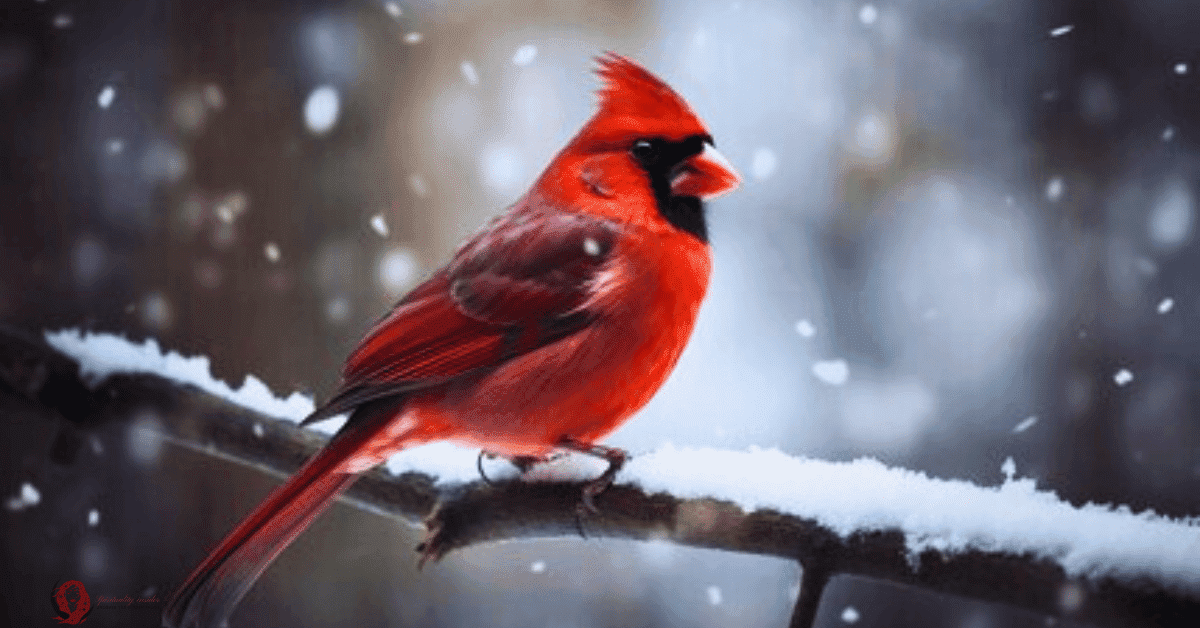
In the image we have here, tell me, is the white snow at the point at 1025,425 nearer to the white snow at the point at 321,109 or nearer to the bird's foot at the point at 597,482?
the bird's foot at the point at 597,482

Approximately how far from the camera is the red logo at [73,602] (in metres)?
1.92

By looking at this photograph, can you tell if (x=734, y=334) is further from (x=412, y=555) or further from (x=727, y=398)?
(x=412, y=555)

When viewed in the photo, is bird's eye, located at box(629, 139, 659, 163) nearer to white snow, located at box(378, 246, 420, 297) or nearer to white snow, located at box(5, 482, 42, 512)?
white snow, located at box(378, 246, 420, 297)

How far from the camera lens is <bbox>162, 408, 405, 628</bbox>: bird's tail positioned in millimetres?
1408

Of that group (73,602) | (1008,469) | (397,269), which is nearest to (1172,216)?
(1008,469)

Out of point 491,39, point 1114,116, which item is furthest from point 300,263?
point 1114,116

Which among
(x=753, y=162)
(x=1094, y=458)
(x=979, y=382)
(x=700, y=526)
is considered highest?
(x=753, y=162)

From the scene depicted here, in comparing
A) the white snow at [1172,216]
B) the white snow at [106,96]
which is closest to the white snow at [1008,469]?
the white snow at [1172,216]

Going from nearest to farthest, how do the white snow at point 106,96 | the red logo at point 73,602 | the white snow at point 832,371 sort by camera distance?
1. the white snow at point 832,371
2. the red logo at point 73,602
3. the white snow at point 106,96

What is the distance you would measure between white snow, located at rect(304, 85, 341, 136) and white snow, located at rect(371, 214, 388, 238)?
0.17m

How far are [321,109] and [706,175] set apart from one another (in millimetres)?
719

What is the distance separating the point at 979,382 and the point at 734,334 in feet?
0.91

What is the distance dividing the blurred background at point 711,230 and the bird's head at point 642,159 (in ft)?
0.21

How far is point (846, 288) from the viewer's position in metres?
1.68
